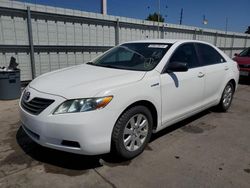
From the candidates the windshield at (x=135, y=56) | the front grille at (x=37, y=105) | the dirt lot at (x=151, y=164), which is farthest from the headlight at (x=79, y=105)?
the windshield at (x=135, y=56)

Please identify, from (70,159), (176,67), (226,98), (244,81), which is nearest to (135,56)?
(176,67)

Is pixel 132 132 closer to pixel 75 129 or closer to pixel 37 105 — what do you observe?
pixel 75 129

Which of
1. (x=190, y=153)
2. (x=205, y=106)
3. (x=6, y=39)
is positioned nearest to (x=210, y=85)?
(x=205, y=106)

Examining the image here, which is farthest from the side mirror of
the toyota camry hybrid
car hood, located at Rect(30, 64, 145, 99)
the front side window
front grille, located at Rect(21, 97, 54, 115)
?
front grille, located at Rect(21, 97, 54, 115)

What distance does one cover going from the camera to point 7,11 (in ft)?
19.5

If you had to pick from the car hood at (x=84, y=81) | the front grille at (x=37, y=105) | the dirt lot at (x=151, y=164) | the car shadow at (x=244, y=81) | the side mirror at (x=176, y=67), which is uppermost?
the side mirror at (x=176, y=67)

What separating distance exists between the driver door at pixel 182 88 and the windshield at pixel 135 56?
23 centimetres

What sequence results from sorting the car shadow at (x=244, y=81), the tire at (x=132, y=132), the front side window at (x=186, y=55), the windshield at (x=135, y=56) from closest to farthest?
1. the tire at (x=132, y=132)
2. the windshield at (x=135, y=56)
3. the front side window at (x=186, y=55)
4. the car shadow at (x=244, y=81)

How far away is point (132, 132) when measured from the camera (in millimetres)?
2896

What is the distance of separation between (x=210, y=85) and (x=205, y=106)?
409 mm

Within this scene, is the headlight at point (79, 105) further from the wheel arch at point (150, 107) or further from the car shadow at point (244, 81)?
the car shadow at point (244, 81)

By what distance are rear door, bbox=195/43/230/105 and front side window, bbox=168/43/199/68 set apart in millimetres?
194

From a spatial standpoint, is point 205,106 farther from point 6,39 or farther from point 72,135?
point 6,39

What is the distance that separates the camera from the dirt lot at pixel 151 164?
8.26 feet
